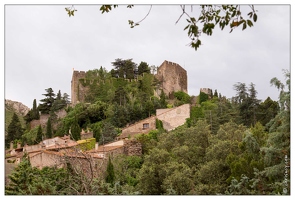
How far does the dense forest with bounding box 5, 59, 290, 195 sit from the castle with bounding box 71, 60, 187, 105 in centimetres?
89

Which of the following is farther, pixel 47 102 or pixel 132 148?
pixel 47 102

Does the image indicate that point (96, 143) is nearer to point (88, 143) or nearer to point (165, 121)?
point (88, 143)

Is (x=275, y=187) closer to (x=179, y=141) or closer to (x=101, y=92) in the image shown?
(x=179, y=141)

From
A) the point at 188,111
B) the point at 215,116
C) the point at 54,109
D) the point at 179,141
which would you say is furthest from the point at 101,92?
the point at 179,141

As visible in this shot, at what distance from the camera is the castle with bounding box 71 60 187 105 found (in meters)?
54.9

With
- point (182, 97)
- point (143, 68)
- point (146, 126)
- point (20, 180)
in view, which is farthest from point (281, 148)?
point (143, 68)

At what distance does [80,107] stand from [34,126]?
586 centimetres

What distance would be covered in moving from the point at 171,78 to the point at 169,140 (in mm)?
26168

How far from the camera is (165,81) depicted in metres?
56.5

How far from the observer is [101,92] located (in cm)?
5378

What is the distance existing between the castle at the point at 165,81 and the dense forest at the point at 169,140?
0.89 metres

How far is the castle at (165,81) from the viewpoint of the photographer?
5488cm

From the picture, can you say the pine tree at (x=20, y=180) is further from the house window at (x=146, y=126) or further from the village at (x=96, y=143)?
the house window at (x=146, y=126)

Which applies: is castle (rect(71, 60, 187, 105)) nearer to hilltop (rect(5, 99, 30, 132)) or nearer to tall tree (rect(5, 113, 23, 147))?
hilltop (rect(5, 99, 30, 132))
